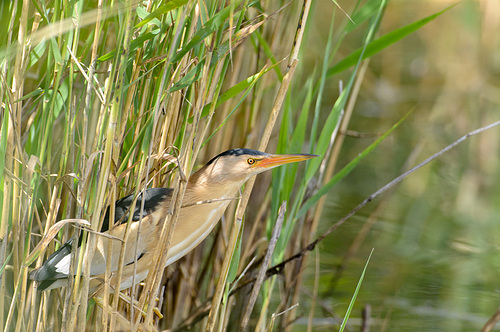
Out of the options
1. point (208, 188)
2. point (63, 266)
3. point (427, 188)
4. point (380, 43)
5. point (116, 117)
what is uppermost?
point (380, 43)

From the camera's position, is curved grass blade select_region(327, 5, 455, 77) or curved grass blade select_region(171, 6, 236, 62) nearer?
curved grass blade select_region(171, 6, 236, 62)

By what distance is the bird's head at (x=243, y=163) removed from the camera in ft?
4.62

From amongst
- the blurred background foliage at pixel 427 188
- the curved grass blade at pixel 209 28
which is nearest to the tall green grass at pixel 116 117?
the curved grass blade at pixel 209 28

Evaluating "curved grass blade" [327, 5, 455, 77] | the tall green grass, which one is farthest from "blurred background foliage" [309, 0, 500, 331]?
the tall green grass

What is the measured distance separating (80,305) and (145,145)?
13.0 inches

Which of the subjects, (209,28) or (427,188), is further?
(427,188)

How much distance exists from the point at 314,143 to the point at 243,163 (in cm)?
92

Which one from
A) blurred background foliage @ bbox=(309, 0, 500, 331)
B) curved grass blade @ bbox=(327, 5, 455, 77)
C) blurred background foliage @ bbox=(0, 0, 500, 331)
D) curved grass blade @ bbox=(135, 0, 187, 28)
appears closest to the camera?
curved grass blade @ bbox=(135, 0, 187, 28)

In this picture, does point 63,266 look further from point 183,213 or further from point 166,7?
point 166,7

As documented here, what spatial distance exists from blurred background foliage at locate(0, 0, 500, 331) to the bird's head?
10cm

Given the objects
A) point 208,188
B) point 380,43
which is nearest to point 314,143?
point 380,43

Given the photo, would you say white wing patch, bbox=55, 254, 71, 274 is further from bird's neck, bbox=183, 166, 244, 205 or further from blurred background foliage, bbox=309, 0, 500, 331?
blurred background foliage, bbox=309, 0, 500, 331

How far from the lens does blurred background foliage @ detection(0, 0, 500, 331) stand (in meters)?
1.23

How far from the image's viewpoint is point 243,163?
142 centimetres
